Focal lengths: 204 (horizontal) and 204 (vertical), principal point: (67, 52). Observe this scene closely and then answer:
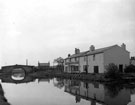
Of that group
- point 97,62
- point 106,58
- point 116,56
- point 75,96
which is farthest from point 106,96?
point 97,62

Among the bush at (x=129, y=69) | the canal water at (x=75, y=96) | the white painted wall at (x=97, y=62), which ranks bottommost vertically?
the canal water at (x=75, y=96)

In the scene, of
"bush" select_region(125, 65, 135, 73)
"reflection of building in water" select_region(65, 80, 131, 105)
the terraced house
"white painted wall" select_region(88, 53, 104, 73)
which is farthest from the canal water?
"white painted wall" select_region(88, 53, 104, 73)

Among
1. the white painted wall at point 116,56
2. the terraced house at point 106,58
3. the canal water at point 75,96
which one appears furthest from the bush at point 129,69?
the canal water at point 75,96

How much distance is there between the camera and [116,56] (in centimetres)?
4684

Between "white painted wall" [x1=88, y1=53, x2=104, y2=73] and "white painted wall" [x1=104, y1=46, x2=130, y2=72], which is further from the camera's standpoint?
"white painted wall" [x1=88, y1=53, x2=104, y2=73]

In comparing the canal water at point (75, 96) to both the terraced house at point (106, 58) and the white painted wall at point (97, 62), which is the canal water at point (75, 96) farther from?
the white painted wall at point (97, 62)

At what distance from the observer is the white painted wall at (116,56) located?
4600 centimetres

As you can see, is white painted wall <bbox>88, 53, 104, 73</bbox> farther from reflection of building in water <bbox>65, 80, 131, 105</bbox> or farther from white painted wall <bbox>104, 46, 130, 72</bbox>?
reflection of building in water <bbox>65, 80, 131, 105</bbox>

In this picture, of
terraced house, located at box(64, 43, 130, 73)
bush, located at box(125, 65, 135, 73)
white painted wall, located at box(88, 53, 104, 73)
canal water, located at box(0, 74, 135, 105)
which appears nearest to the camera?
canal water, located at box(0, 74, 135, 105)

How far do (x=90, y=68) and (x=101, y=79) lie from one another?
12.2 meters

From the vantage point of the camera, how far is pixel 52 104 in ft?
65.3

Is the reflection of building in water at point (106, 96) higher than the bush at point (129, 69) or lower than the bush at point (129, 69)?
lower

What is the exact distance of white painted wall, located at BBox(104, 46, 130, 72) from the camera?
46.0 meters

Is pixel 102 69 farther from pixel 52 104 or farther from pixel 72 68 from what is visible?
pixel 52 104
